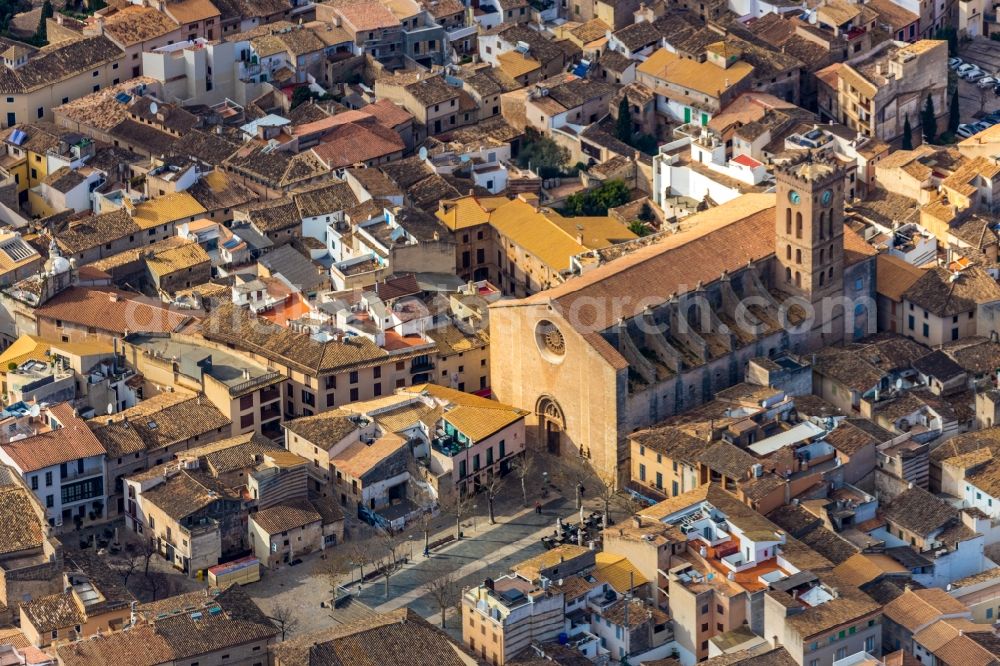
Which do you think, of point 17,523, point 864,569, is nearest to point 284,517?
point 17,523

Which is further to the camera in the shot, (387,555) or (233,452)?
(233,452)

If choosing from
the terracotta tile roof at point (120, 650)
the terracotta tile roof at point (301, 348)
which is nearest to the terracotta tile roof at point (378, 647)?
the terracotta tile roof at point (120, 650)

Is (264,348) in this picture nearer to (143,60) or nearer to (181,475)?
(181,475)

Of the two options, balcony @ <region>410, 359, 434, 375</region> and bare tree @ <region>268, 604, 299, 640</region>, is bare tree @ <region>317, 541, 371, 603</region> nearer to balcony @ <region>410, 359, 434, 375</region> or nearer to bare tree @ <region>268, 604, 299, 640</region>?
bare tree @ <region>268, 604, 299, 640</region>

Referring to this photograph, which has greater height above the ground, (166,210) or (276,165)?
(276,165)

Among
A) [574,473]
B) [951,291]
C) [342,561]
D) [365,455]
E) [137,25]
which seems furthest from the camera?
[137,25]

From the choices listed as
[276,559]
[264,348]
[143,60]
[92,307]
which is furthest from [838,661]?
[143,60]

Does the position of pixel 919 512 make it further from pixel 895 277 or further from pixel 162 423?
pixel 162 423

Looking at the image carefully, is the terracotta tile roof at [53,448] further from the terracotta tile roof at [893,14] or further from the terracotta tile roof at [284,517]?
the terracotta tile roof at [893,14]
